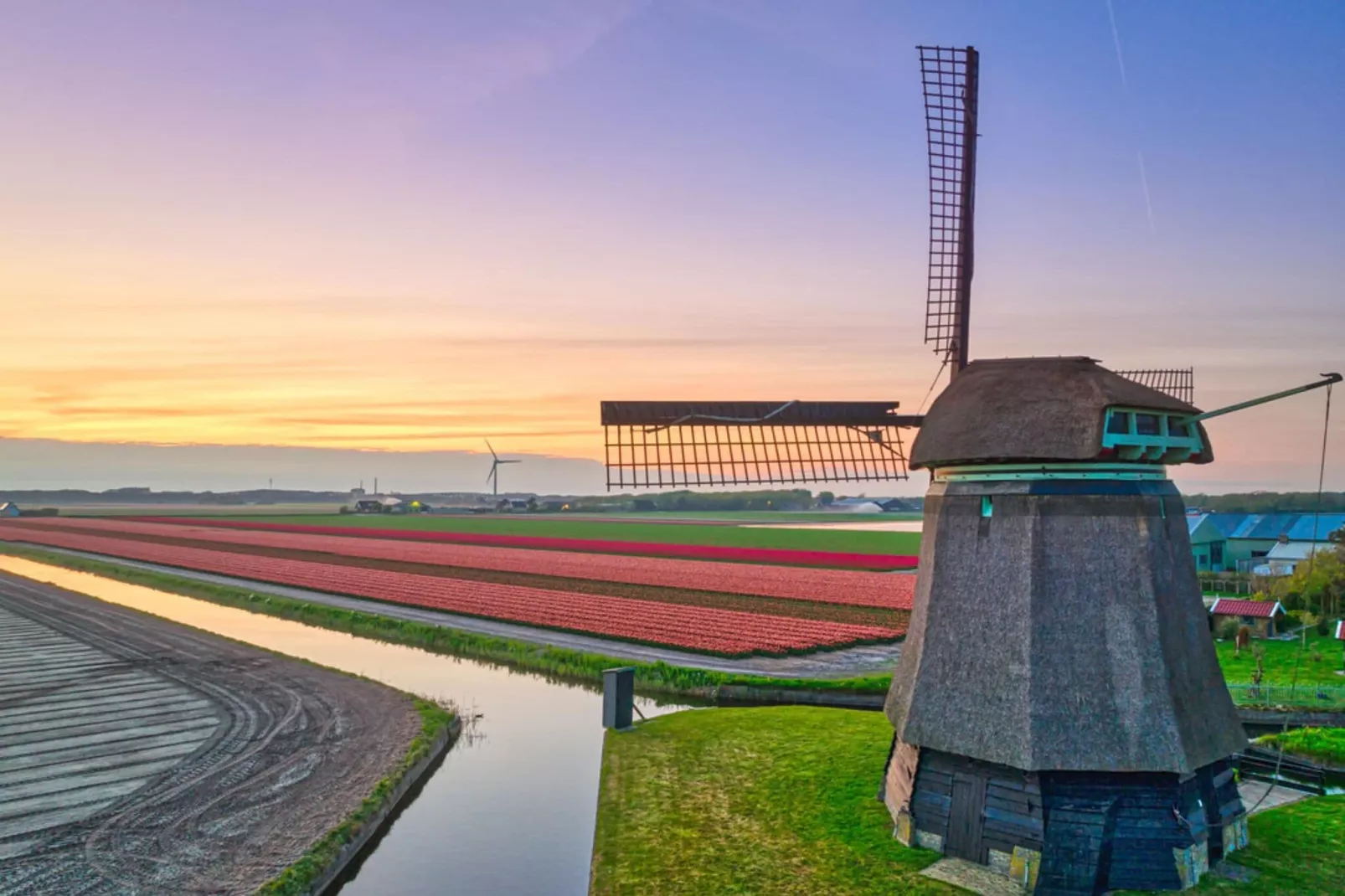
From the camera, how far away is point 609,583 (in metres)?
46.7

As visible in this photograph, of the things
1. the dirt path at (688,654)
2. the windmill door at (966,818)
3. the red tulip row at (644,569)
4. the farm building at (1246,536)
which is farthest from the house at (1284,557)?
the windmill door at (966,818)

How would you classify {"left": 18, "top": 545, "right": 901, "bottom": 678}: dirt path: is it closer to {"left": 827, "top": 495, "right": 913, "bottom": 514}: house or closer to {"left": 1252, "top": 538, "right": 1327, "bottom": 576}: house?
{"left": 1252, "top": 538, "right": 1327, "bottom": 576}: house

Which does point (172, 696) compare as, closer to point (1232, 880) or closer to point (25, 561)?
point (1232, 880)

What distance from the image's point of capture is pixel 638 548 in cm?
7200

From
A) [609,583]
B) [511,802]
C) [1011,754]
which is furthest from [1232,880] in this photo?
[609,583]

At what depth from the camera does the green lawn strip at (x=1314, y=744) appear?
1788cm

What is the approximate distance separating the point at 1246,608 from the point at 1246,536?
22641mm

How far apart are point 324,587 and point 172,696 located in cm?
2339

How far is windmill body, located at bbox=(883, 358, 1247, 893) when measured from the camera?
11266 mm

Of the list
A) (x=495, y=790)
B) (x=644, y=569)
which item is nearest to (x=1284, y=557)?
(x=644, y=569)

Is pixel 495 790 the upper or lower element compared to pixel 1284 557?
lower

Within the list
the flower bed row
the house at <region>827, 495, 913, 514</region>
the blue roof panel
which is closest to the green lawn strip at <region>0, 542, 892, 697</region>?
the flower bed row

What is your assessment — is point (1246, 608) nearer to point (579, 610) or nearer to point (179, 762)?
point (579, 610)

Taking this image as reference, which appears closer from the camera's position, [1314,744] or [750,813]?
[750,813]
